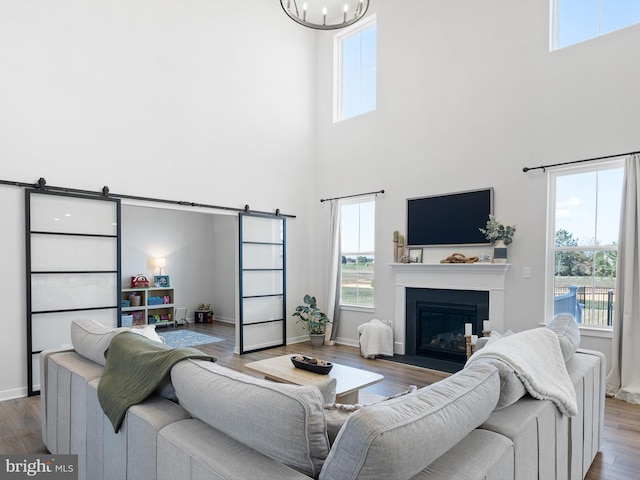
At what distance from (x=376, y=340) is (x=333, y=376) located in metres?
2.35

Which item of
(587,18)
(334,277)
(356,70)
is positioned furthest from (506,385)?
(356,70)

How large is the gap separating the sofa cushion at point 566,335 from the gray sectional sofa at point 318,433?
381 millimetres

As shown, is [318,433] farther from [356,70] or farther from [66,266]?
[356,70]

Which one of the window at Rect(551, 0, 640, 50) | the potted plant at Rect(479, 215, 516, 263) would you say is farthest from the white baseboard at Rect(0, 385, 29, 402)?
the window at Rect(551, 0, 640, 50)

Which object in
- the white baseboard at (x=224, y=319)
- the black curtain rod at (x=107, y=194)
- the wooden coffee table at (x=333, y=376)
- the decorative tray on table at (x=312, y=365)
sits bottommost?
the white baseboard at (x=224, y=319)

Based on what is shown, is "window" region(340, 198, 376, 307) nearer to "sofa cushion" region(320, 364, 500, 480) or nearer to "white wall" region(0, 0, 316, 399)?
"white wall" region(0, 0, 316, 399)

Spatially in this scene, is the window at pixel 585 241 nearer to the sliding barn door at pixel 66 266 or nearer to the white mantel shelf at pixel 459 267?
the white mantel shelf at pixel 459 267

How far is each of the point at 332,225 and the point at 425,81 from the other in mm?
2481

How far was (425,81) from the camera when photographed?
17.9ft

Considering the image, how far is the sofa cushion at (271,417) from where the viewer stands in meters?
1.15

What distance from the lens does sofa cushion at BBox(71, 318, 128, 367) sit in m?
2.24

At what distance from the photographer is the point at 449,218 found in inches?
201

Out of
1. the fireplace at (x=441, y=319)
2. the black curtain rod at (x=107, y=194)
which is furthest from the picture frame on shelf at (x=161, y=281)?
the fireplace at (x=441, y=319)

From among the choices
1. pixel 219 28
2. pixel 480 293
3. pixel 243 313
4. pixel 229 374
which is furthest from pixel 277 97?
pixel 229 374
